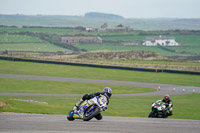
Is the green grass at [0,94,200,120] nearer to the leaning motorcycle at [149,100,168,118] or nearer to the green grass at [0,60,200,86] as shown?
the leaning motorcycle at [149,100,168,118]

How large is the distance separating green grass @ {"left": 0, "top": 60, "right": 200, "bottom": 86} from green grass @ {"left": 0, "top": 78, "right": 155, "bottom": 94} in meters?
9.30

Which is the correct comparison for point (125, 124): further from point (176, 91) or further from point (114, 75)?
point (114, 75)

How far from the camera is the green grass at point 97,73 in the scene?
70312 mm

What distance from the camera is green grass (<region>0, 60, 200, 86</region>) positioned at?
231ft

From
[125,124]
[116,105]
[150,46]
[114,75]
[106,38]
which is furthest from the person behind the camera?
[106,38]

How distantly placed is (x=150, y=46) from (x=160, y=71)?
93.3m

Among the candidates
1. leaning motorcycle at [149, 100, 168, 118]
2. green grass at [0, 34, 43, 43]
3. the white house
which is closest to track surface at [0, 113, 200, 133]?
leaning motorcycle at [149, 100, 168, 118]

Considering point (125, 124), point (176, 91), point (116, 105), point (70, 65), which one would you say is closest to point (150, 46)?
point (70, 65)

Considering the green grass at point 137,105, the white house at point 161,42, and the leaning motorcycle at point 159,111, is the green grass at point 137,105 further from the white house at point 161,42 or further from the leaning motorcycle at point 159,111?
the white house at point 161,42

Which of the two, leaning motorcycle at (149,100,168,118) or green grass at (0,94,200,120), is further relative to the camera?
green grass at (0,94,200,120)

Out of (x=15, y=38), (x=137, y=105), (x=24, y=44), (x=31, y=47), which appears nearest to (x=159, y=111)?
(x=137, y=105)

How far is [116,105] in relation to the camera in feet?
142

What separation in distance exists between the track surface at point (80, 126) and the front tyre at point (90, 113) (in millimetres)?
256

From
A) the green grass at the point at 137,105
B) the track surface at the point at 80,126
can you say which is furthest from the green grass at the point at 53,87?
the track surface at the point at 80,126
